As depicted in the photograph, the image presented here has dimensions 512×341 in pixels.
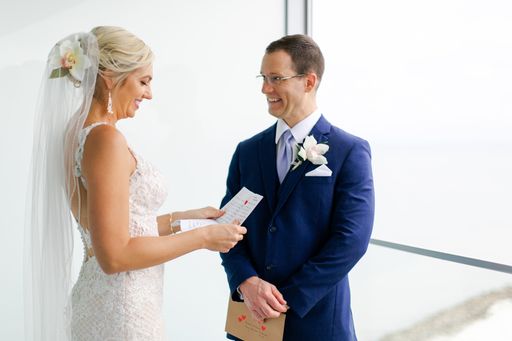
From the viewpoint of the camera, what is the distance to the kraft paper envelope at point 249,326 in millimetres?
1903

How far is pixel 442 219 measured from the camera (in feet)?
11.1

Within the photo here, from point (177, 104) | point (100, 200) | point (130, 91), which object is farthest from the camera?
point (177, 104)

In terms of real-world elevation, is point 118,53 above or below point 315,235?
above

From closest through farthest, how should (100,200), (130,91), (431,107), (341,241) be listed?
(100,200)
(130,91)
(341,241)
(431,107)

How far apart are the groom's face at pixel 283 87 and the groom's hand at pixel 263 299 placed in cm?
63

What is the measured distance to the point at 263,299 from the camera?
6.11 feet

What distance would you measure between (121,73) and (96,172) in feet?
1.17

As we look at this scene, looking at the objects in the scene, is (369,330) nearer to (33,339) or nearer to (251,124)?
(251,124)

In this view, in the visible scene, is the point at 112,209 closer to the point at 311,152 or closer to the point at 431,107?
the point at 311,152

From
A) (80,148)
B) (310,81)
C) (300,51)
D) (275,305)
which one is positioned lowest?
(275,305)

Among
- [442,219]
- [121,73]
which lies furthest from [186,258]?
[121,73]

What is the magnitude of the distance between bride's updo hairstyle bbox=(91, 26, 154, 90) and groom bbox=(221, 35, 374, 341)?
57 cm

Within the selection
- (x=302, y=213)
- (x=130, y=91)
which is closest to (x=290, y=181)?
(x=302, y=213)

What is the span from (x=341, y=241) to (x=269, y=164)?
0.39 metres
